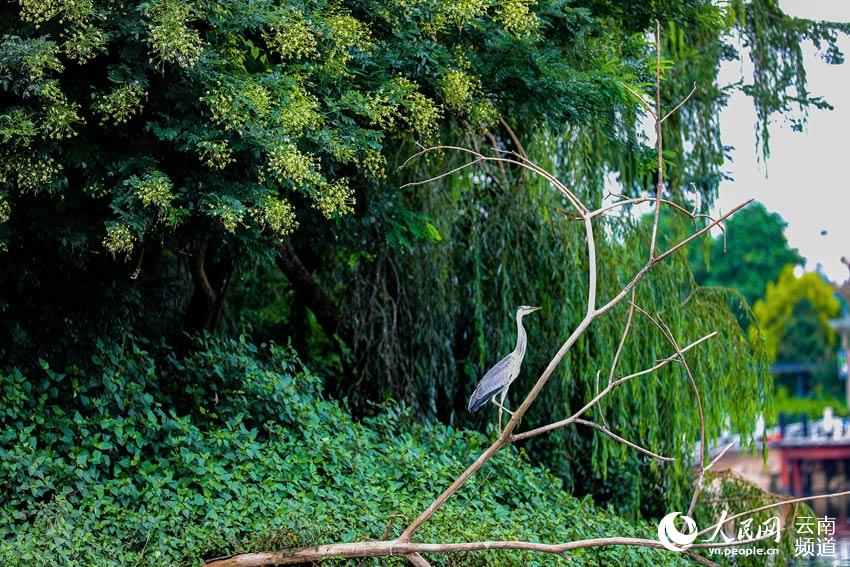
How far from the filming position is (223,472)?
757 cm

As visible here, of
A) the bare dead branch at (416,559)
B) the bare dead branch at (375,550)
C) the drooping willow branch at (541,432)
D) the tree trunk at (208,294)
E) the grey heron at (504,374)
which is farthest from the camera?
the tree trunk at (208,294)

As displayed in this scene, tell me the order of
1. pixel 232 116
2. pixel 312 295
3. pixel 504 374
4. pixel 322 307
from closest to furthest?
pixel 232 116 < pixel 504 374 < pixel 312 295 < pixel 322 307

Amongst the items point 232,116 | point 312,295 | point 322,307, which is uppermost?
point 232,116

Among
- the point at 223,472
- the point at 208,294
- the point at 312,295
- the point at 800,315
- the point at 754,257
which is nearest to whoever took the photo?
the point at 223,472

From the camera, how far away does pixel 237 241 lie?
7.84 metres

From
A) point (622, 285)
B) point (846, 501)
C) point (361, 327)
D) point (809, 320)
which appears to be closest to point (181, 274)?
point (361, 327)

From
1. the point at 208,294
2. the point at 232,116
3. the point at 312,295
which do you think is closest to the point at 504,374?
the point at 232,116

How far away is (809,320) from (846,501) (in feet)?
29.7

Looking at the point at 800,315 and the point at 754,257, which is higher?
the point at 754,257

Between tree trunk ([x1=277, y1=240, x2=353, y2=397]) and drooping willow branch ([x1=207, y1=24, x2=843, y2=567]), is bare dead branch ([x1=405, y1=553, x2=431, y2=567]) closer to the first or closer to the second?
drooping willow branch ([x1=207, y1=24, x2=843, y2=567])

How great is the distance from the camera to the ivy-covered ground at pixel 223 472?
22.2 feet

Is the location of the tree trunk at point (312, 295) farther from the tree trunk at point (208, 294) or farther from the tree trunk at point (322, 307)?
the tree trunk at point (208, 294)

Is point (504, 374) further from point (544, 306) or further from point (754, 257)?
point (754, 257)

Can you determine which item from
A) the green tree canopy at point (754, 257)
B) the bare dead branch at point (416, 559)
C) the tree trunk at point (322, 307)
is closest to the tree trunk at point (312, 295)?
the tree trunk at point (322, 307)
